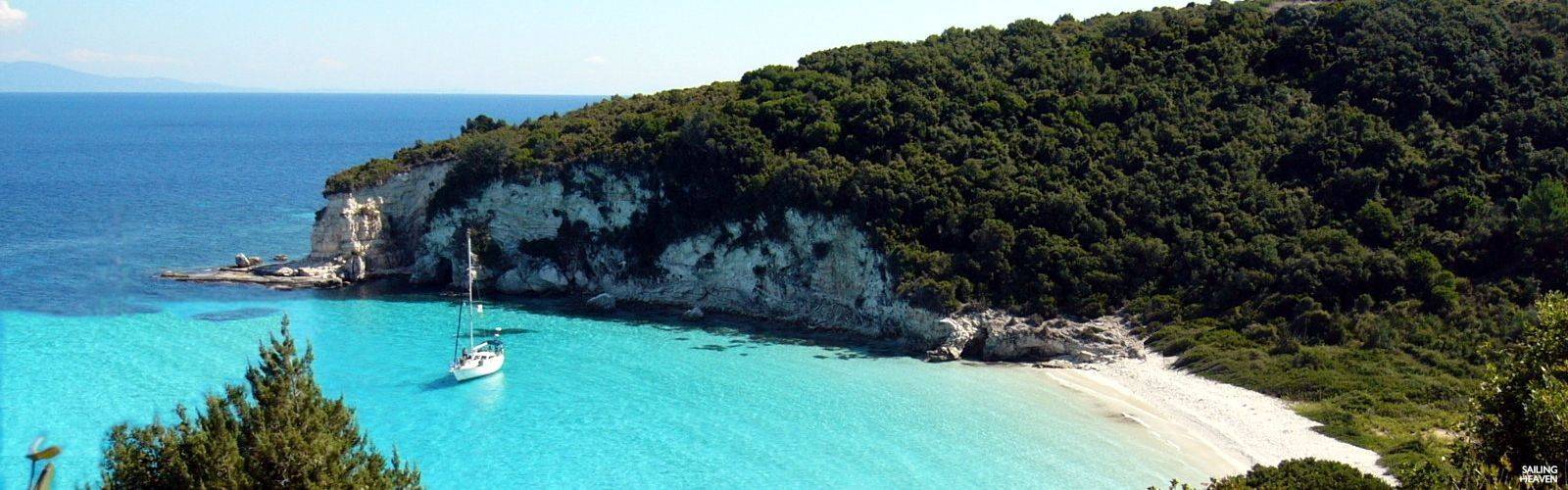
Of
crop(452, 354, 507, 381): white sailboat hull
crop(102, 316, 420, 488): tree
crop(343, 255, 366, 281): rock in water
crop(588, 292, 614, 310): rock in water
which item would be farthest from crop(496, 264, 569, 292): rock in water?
crop(102, 316, 420, 488): tree

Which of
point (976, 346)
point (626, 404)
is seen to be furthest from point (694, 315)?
point (976, 346)

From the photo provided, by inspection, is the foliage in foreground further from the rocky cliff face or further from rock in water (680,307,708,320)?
rock in water (680,307,708,320)

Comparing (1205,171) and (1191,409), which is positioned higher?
(1205,171)

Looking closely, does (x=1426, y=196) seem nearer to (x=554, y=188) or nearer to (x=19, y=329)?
(x=554, y=188)

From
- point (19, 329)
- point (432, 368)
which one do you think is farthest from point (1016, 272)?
point (19, 329)

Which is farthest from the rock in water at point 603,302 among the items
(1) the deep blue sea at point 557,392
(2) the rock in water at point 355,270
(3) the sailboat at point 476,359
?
(2) the rock in water at point 355,270

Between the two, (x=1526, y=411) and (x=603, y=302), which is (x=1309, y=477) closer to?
(x=1526, y=411)
